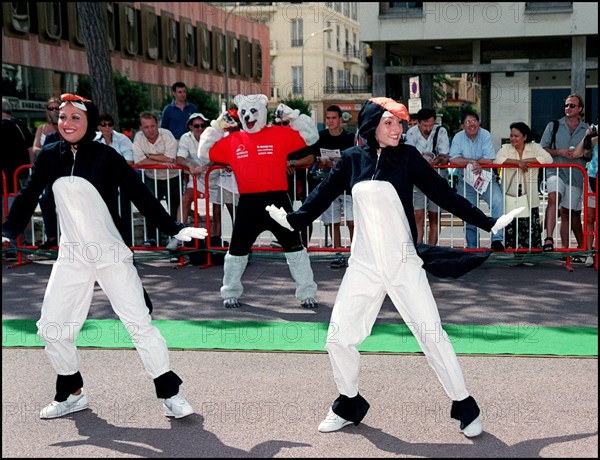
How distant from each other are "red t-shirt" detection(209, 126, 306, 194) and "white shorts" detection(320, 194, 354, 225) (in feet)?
7.46

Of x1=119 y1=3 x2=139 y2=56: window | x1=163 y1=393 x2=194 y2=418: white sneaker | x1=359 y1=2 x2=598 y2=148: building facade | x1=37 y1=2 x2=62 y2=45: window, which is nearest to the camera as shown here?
x1=163 y1=393 x2=194 y2=418: white sneaker

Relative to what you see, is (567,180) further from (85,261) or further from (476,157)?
(85,261)

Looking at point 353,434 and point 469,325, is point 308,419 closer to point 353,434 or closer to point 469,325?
point 353,434

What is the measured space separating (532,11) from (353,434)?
63.0ft

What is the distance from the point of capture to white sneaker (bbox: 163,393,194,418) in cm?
509

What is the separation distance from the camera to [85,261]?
17.0 ft

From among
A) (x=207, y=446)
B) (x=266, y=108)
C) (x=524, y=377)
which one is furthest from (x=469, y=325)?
(x=207, y=446)

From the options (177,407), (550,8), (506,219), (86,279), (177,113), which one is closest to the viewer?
(506,219)

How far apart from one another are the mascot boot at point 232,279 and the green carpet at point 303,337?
0.66m

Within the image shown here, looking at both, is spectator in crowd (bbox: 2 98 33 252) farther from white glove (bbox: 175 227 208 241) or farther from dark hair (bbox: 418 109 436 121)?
white glove (bbox: 175 227 208 241)

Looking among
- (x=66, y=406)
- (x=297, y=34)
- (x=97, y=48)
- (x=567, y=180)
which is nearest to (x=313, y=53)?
(x=297, y=34)

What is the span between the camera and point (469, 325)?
748 cm

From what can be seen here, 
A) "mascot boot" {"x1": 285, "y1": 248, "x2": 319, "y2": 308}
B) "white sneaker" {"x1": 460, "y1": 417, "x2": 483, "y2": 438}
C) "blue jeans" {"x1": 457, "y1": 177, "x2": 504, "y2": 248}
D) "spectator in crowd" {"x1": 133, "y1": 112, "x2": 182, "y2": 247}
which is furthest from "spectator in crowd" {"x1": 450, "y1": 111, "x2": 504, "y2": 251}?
"white sneaker" {"x1": 460, "y1": 417, "x2": 483, "y2": 438}

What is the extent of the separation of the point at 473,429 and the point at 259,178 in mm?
3955
